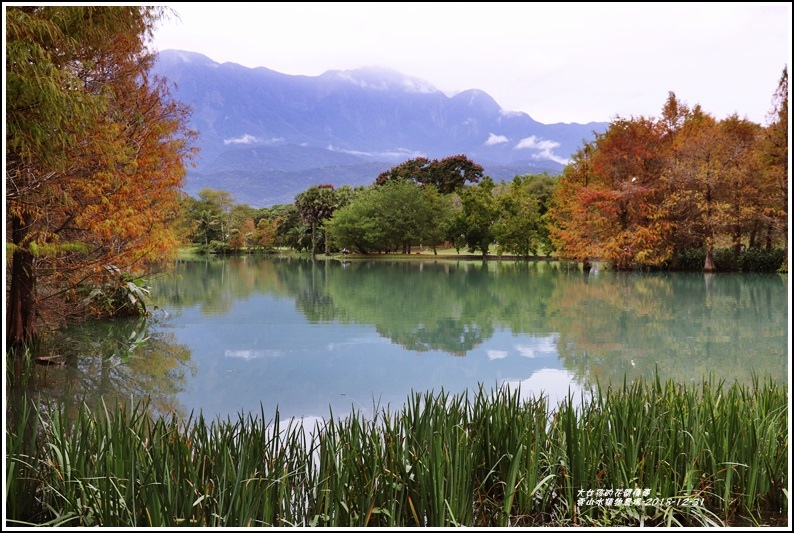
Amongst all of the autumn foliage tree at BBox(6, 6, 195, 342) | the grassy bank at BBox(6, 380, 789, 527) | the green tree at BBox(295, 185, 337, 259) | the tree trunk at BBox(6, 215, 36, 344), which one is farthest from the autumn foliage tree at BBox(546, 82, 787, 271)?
the green tree at BBox(295, 185, 337, 259)

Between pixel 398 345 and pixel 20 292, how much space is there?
4.32 metres

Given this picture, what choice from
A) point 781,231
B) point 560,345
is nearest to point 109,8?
point 560,345

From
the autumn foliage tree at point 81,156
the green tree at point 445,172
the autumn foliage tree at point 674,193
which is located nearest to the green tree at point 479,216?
the autumn foliage tree at point 674,193

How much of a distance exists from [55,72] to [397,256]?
31424mm

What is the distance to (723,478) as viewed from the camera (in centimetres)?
243

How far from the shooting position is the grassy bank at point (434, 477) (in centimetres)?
212

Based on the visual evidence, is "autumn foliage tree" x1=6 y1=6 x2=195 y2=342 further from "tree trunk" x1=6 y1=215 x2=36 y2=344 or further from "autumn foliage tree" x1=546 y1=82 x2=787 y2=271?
"autumn foliage tree" x1=546 y1=82 x2=787 y2=271

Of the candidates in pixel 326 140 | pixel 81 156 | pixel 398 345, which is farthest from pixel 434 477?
pixel 326 140

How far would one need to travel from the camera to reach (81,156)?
18.8 feet

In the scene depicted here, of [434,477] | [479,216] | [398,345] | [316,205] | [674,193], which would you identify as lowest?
[398,345]

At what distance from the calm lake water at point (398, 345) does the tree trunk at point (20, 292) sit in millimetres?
474

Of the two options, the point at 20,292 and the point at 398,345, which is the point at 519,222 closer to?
the point at 398,345

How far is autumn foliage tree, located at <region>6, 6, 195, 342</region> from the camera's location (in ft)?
10.8

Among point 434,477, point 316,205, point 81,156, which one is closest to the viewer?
point 434,477
